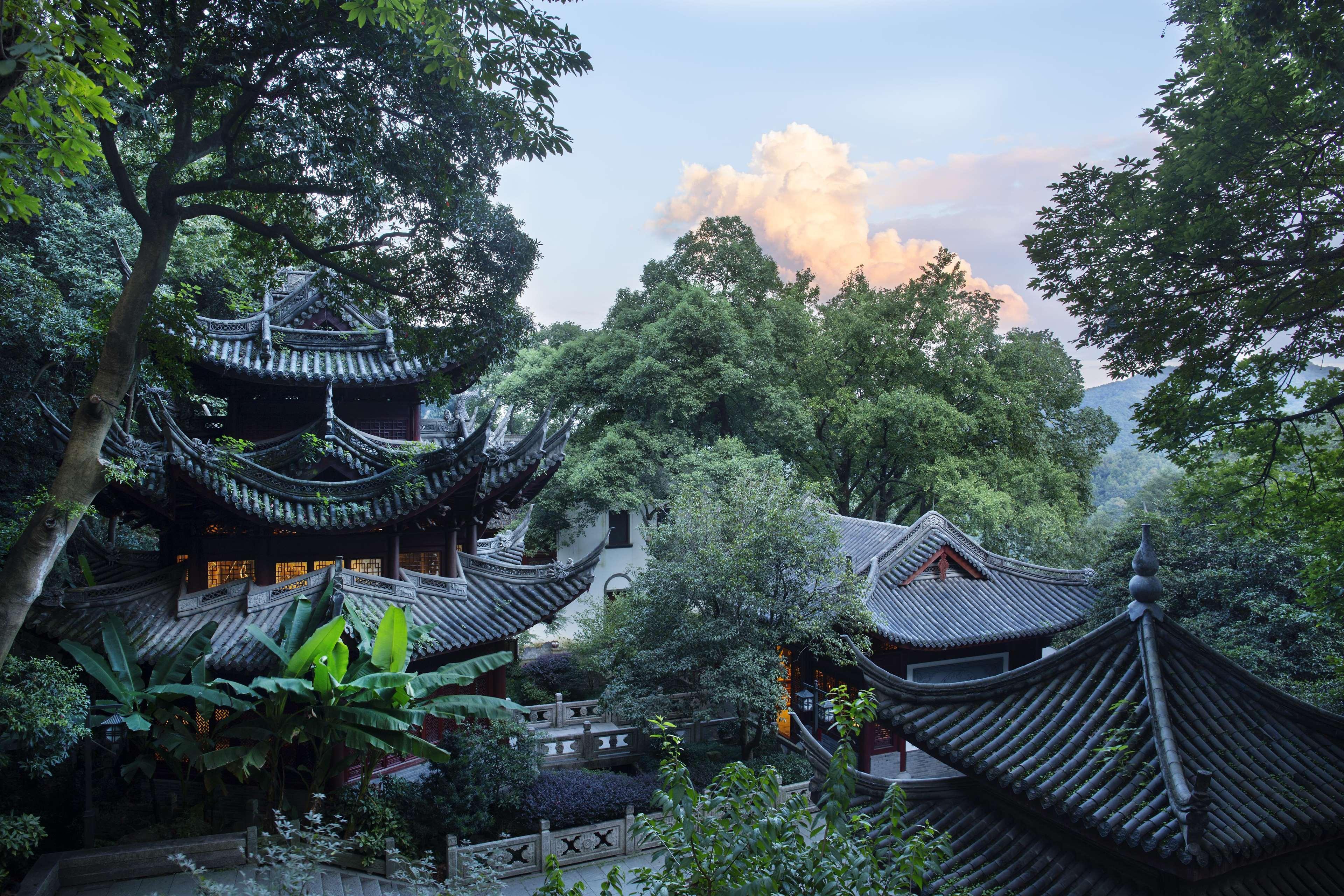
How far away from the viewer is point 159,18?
23.5 feet

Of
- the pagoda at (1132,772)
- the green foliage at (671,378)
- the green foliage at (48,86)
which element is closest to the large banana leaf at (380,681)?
the green foliage at (48,86)

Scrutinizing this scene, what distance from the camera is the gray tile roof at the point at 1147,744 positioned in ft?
13.3

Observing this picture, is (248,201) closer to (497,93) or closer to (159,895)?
(497,93)

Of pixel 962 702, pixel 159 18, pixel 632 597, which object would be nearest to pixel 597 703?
pixel 632 597

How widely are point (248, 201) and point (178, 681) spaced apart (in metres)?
6.38

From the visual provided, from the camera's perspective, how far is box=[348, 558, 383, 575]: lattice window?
1211 centimetres

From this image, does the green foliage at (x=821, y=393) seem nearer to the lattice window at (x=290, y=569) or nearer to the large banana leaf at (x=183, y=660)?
the lattice window at (x=290, y=569)

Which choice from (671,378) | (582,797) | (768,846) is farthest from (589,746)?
(671,378)

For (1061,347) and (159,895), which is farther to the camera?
→ (1061,347)

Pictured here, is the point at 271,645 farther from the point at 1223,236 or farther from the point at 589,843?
the point at 1223,236

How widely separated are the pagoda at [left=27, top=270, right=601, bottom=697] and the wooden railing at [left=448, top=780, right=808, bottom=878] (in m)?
2.82

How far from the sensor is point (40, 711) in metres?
7.52

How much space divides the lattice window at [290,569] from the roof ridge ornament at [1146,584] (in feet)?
37.0

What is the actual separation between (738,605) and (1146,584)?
8.57 m
